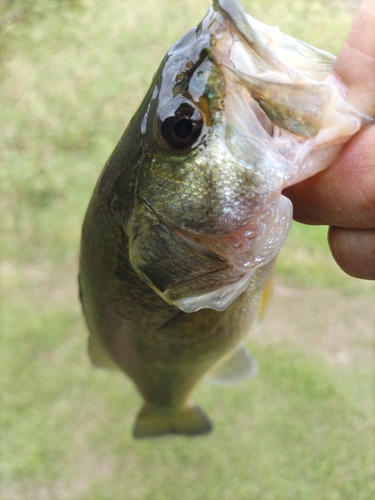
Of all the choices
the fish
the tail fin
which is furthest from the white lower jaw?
the tail fin

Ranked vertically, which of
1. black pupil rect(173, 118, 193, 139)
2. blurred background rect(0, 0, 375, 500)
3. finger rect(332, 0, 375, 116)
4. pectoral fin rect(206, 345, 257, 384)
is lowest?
blurred background rect(0, 0, 375, 500)

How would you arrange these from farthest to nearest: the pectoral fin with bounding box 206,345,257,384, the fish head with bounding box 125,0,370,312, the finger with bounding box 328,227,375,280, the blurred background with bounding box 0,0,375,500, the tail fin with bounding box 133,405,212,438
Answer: the blurred background with bounding box 0,0,375,500 < the tail fin with bounding box 133,405,212,438 < the pectoral fin with bounding box 206,345,257,384 < the finger with bounding box 328,227,375,280 < the fish head with bounding box 125,0,370,312

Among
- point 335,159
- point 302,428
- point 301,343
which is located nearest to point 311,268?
point 301,343

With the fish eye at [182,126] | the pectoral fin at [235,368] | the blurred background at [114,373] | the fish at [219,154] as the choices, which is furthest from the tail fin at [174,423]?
the fish eye at [182,126]

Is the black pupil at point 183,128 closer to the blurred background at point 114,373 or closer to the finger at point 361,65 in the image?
the finger at point 361,65

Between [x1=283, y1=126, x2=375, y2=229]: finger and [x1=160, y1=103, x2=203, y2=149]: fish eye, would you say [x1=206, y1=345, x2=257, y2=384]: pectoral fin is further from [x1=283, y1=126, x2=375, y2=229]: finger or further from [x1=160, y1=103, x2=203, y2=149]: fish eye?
[x1=160, y1=103, x2=203, y2=149]: fish eye

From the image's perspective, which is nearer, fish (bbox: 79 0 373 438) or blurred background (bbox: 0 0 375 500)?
fish (bbox: 79 0 373 438)

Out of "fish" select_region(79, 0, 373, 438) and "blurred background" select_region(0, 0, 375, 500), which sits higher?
"fish" select_region(79, 0, 373, 438)

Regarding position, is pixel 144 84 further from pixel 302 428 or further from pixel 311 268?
pixel 302 428
